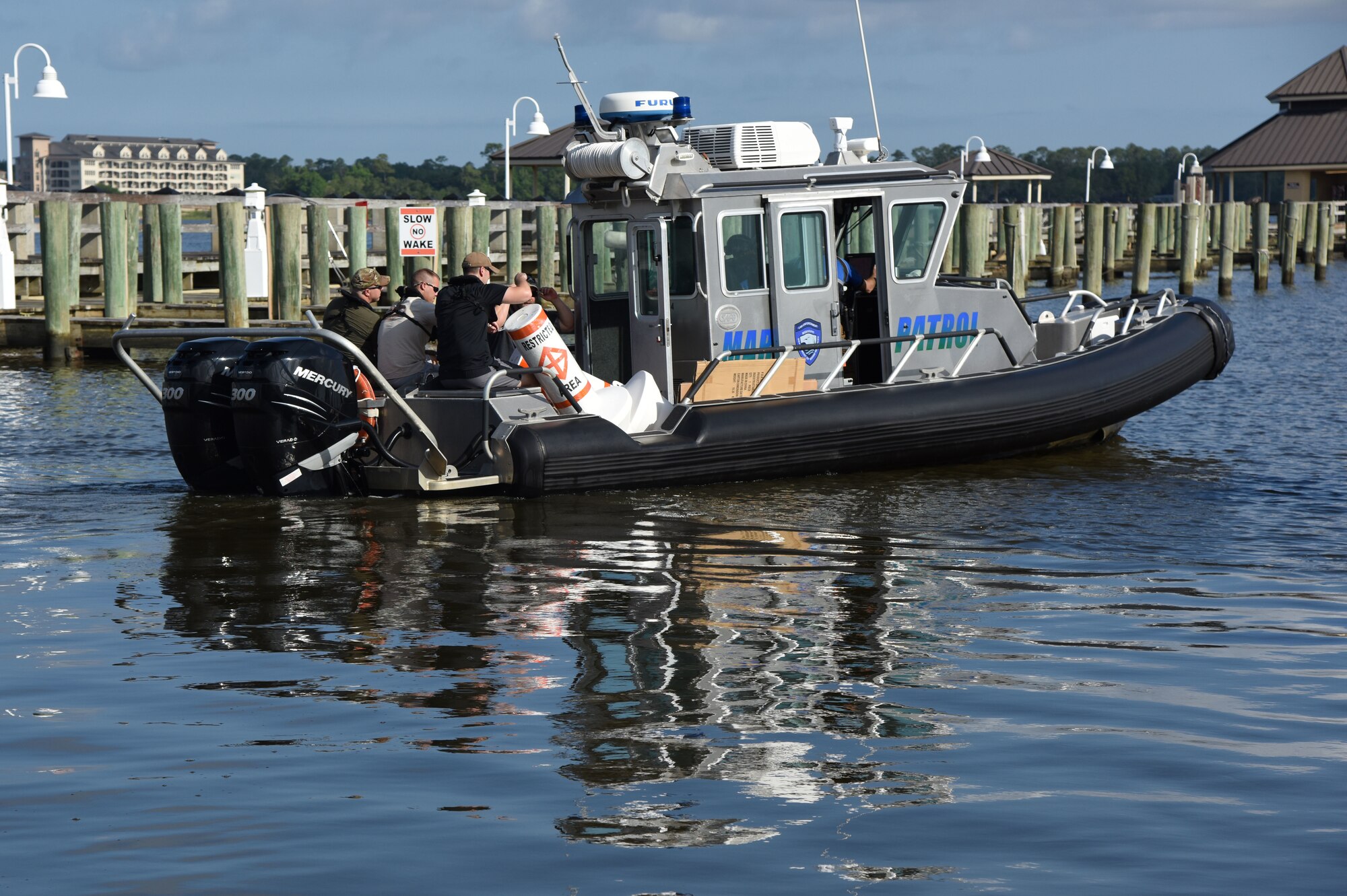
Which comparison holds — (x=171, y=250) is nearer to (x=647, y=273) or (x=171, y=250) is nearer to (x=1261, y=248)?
(x=647, y=273)

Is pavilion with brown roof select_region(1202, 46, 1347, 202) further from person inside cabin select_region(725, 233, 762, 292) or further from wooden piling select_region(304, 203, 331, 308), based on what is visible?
person inside cabin select_region(725, 233, 762, 292)

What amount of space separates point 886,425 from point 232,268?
10.0 m

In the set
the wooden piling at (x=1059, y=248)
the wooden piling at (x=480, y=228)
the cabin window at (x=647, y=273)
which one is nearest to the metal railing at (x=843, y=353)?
the cabin window at (x=647, y=273)

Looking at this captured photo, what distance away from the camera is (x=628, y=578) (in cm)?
773

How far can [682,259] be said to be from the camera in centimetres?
1083

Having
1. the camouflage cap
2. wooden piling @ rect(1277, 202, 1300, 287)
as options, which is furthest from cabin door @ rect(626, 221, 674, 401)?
wooden piling @ rect(1277, 202, 1300, 287)

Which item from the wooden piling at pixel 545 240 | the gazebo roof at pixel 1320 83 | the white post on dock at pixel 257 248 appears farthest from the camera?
the gazebo roof at pixel 1320 83

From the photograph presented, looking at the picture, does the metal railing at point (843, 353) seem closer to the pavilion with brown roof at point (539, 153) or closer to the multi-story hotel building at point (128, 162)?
the pavilion with brown roof at point (539, 153)

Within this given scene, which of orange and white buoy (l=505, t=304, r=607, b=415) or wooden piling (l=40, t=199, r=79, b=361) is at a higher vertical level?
wooden piling (l=40, t=199, r=79, b=361)

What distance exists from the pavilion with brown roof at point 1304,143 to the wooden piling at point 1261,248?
690 inches

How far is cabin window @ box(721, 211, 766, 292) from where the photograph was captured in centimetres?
1077

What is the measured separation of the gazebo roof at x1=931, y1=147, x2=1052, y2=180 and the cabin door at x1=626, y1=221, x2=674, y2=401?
106 feet

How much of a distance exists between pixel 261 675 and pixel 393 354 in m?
4.50

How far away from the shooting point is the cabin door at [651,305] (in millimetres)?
10758
